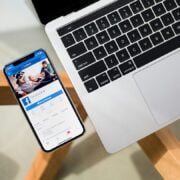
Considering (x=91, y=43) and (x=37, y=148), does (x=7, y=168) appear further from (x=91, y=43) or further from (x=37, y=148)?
(x=91, y=43)

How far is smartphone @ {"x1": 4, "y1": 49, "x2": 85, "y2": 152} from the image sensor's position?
53cm

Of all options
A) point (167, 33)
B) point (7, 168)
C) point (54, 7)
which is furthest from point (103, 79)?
point (7, 168)

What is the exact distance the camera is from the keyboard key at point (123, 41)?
55 cm

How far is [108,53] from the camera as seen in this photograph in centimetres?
55

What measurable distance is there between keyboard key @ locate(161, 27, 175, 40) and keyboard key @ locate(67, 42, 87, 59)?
0.12 m

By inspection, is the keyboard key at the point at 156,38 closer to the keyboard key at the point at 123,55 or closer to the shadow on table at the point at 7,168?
the keyboard key at the point at 123,55

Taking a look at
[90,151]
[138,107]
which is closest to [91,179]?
[90,151]

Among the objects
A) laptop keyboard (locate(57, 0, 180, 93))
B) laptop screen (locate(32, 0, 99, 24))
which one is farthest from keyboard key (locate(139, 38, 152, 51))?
laptop screen (locate(32, 0, 99, 24))

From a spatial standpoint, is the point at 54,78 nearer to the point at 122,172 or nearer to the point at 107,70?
the point at 107,70

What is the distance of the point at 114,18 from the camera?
55cm

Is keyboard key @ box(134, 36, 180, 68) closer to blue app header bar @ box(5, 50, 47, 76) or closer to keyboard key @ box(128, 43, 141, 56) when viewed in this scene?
keyboard key @ box(128, 43, 141, 56)

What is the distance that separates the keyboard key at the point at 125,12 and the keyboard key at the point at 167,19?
5cm

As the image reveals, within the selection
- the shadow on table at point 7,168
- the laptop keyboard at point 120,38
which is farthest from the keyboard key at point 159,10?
the shadow on table at point 7,168

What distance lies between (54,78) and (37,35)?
0.34m
